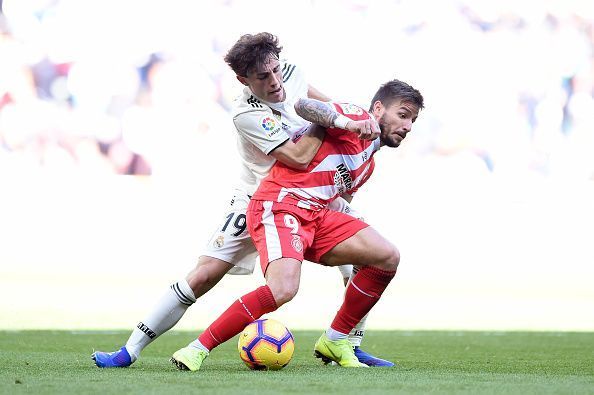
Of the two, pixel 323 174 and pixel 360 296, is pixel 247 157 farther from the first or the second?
pixel 360 296

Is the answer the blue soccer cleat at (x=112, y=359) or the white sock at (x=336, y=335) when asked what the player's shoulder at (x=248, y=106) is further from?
the blue soccer cleat at (x=112, y=359)

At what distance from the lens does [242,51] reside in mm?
5246

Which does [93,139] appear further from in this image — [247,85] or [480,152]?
[247,85]

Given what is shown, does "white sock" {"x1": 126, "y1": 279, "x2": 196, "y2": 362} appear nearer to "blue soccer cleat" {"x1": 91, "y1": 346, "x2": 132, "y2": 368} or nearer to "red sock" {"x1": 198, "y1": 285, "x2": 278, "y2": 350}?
"blue soccer cleat" {"x1": 91, "y1": 346, "x2": 132, "y2": 368}

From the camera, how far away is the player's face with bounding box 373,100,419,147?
5488mm

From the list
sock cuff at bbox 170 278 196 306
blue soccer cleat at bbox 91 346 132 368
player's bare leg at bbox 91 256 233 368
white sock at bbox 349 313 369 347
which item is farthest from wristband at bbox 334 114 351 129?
blue soccer cleat at bbox 91 346 132 368

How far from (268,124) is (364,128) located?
53 cm

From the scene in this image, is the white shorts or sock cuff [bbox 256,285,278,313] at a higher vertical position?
the white shorts

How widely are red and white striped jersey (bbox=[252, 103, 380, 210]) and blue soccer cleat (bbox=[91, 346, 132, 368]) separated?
1.06 m

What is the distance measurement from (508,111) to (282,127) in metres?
8.77

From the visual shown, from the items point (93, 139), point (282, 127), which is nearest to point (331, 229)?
point (282, 127)

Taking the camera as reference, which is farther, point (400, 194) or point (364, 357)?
point (400, 194)

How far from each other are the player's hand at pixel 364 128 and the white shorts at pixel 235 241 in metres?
0.71

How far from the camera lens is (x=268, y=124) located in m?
5.31
